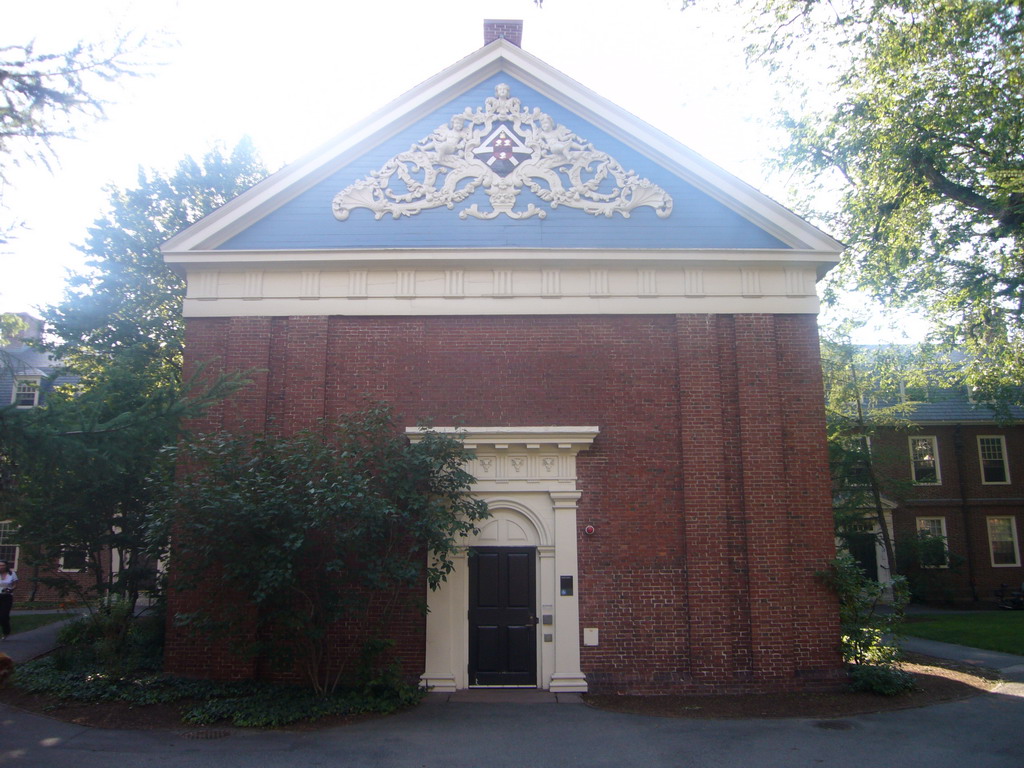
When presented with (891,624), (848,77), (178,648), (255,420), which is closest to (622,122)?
(848,77)

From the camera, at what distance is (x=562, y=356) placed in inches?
492

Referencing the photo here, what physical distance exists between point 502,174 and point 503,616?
291 inches

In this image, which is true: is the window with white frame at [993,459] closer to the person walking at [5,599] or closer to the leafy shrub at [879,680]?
the leafy shrub at [879,680]

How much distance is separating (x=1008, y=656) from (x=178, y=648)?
1590cm

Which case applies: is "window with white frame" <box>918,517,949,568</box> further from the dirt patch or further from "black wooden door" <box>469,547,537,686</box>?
"black wooden door" <box>469,547,537,686</box>

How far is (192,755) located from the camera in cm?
869

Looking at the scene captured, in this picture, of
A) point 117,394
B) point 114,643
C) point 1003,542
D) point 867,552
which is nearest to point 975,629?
point 867,552

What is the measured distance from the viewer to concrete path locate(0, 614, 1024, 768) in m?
8.54

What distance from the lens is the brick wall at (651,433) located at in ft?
38.1

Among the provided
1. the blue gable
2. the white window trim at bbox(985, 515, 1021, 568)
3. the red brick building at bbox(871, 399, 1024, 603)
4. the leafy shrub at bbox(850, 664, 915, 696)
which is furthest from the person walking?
the white window trim at bbox(985, 515, 1021, 568)

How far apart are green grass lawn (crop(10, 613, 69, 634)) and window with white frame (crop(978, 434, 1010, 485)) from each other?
32407 millimetres

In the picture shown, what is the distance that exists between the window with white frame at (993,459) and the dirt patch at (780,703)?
21.7 meters

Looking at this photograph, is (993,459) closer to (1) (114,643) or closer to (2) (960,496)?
(2) (960,496)

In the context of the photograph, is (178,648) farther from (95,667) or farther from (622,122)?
(622,122)
